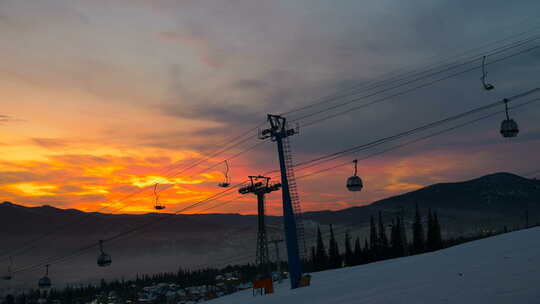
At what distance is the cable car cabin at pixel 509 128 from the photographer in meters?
31.4

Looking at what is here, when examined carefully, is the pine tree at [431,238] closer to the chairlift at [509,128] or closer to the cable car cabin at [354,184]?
the cable car cabin at [354,184]

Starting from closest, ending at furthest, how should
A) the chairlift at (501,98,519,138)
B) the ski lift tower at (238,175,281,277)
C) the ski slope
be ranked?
the ski slope
the chairlift at (501,98,519,138)
the ski lift tower at (238,175,281,277)

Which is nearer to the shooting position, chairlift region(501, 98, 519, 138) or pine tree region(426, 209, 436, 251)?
chairlift region(501, 98, 519, 138)

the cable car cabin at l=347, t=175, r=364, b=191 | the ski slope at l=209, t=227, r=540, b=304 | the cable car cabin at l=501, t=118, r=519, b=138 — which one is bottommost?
the ski slope at l=209, t=227, r=540, b=304

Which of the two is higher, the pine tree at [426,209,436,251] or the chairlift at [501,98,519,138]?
the chairlift at [501,98,519,138]

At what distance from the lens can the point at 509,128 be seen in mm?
31359

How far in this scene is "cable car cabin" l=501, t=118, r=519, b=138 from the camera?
3136 centimetres

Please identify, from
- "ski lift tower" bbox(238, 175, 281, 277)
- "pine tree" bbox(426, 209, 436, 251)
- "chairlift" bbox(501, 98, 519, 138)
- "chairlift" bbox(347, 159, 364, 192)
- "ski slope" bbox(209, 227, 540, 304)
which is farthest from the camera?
"pine tree" bbox(426, 209, 436, 251)

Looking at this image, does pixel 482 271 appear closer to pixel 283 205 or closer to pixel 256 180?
pixel 283 205

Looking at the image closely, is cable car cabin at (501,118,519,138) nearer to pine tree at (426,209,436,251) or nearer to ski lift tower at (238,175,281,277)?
ski lift tower at (238,175,281,277)

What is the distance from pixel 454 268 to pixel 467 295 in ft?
25.4

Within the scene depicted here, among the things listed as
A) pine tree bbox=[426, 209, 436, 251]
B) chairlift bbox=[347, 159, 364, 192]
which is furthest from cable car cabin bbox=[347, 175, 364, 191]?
pine tree bbox=[426, 209, 436, 251]

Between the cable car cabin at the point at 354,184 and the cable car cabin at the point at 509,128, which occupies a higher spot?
the cable car cabin at the point at 509,128

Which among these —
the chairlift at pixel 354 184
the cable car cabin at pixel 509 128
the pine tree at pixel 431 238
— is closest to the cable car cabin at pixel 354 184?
the chairlift at pixel 354 184
